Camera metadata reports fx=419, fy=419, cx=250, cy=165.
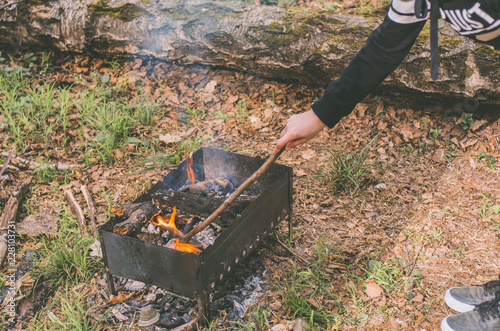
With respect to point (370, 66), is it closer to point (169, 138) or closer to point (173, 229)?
point (173, 229)

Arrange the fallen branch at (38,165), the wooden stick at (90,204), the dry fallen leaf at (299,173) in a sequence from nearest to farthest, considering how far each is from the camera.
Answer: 1. the wooden stick at (90,204)
2. the dry fallen leaf at (299,173)
3. the fallen branch at (38,165)

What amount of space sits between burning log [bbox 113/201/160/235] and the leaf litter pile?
629mm

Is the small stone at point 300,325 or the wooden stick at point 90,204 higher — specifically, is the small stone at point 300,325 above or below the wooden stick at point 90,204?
above

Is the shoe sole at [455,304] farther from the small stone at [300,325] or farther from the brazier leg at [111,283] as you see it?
the brazier leg at [111,283]

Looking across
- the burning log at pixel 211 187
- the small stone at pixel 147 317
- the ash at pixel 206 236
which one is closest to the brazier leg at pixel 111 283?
the small stone at pixel 147 317

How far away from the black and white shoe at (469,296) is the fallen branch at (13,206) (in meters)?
3.71

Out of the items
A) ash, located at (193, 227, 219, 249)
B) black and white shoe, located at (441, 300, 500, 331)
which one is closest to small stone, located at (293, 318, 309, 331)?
ash, located at (193, 227, 219, 249)

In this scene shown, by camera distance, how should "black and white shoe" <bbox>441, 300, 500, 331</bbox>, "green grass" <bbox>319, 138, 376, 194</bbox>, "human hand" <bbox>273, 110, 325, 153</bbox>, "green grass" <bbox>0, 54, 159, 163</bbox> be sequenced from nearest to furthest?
"human hand" <bbox>273, 110, 325, 153</bbox> < "black and white shoe" <bbox>441, 300, 500, 331</bbox> < "green grass" <bbox>319, 138, 376, 194</bbox> < "green grass" <bbox>0, 54, 159, 163</bbox>

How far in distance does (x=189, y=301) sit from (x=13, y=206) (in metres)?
2.05

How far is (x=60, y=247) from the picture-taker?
3545 millimetres

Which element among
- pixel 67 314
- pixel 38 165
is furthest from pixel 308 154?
pixel 38 165

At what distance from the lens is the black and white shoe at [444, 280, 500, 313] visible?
9.43 ft

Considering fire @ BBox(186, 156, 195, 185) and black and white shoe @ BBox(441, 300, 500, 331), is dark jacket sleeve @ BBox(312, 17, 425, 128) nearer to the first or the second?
fire @ BBox(186, 156, 195, 185)

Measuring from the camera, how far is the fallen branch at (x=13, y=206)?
12.5 feet
